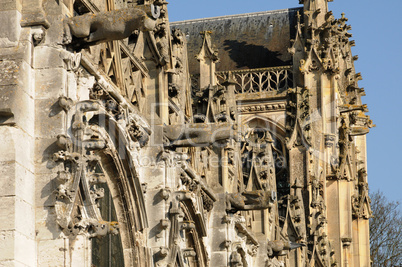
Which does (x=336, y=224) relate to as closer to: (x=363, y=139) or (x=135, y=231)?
(x=363, y=139)

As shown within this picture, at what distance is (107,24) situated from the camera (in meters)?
16.1

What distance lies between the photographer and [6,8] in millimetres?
15422

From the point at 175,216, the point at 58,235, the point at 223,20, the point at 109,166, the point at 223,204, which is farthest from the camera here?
the point at 223,20

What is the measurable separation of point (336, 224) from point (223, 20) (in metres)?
11.4

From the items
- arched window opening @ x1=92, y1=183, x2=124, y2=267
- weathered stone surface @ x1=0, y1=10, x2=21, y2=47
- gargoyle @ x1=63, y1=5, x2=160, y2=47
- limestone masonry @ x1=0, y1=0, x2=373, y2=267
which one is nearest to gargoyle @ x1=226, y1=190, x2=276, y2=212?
limestone masonry @ x1=0, y1=0, x2=373, y2=267

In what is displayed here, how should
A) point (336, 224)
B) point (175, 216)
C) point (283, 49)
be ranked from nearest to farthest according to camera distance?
point (175, 216) → point (336, 224) → point (283, 49)

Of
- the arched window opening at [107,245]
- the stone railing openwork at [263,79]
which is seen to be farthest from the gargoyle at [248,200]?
the stone railing openwork at [263,79]

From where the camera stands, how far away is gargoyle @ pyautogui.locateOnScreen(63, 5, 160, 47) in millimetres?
15961

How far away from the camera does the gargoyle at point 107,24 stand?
52.4 ft

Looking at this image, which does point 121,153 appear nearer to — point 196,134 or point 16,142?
point 196,134

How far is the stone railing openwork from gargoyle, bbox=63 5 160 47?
29.2m

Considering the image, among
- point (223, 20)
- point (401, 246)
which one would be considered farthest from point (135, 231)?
point (401, 246)

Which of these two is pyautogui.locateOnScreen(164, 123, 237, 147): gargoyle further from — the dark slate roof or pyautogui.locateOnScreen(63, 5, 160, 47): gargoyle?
the dark slate roof

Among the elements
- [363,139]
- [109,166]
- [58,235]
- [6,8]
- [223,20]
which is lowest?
[58,235]
